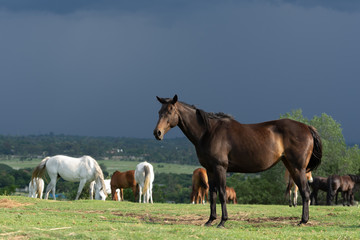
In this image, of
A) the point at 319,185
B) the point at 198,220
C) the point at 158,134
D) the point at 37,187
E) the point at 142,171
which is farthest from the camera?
the point at 319,185

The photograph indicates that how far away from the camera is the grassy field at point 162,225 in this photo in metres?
9.03

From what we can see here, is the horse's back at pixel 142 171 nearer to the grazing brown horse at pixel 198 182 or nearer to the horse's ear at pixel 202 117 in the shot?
the grazing brown horse at pixel 198 182

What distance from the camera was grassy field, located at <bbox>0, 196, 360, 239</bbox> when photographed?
9031 mm

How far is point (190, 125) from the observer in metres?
11.5

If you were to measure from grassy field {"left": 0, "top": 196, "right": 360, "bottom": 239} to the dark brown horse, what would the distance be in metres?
1.03

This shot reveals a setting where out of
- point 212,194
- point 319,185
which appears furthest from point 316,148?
point 319,185

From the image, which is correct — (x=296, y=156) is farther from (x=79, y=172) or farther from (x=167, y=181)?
(x=167, y=181)

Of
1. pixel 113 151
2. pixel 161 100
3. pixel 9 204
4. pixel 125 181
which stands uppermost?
pixel 113 151

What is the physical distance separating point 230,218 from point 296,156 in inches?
120

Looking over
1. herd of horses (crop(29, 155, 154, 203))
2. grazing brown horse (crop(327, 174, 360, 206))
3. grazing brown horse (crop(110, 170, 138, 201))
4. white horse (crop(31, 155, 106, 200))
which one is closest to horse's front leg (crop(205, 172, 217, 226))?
herd of horses (crop(29, 155, 154, 203))

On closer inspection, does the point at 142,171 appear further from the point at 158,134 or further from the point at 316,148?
the point at 158,134

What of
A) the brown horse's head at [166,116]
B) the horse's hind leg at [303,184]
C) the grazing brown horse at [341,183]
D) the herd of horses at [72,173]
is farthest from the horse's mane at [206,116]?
the grazing brown horse at [341,183]

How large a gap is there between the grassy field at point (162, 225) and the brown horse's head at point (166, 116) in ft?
7.29

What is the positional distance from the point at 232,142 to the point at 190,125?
112cm
